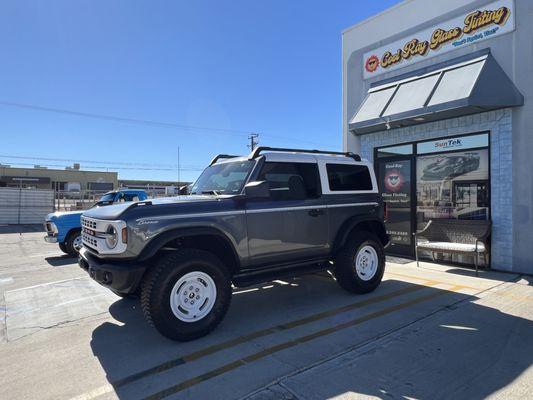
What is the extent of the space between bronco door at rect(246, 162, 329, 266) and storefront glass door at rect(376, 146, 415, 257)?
4.71m

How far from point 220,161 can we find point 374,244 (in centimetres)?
293

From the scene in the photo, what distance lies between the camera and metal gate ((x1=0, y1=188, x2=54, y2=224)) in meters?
21.5

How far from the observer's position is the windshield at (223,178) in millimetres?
5285

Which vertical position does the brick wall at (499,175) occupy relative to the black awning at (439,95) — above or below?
below

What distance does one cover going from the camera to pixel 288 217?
532 centimetres

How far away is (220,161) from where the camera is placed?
630 cm

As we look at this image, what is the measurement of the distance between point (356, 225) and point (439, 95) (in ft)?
12.5

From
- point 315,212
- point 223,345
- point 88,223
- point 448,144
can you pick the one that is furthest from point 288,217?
point 448,144

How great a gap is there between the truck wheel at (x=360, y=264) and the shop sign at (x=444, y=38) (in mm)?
5250

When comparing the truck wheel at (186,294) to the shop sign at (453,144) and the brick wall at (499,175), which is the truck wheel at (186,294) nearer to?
the brick wall at (499,175)

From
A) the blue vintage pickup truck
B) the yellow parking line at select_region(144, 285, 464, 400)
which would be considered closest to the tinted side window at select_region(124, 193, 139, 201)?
the blue vintage pickup truck

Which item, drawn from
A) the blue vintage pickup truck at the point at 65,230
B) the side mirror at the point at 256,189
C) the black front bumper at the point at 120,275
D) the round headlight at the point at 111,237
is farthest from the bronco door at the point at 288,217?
the blue vintage pickup truck at the point at 65,230

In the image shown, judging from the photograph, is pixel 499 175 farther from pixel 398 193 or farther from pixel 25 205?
pixel 25 205

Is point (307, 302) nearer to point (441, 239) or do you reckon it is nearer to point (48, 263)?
point (441, 239)
